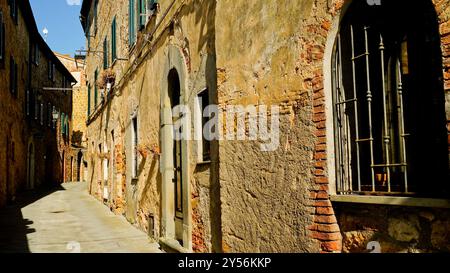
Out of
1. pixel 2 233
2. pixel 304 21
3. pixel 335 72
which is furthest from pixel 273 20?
pixel 2 233

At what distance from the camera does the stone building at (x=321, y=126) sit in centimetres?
263

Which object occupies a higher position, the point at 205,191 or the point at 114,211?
the point at 205,191

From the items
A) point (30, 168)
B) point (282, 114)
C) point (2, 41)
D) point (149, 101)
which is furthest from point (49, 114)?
point (282, 114)

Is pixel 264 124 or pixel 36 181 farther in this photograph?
pixel 36 181

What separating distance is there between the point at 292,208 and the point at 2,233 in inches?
300

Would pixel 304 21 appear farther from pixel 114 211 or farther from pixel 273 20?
pixel 114 211

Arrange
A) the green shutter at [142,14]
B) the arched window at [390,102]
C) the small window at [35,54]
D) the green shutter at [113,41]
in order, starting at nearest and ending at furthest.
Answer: the arched window at [390,102] → the green shutter at [142,14] → the green shutter at [113,41] → the small window at [35,54]

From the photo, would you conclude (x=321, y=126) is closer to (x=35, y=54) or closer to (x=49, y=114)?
(x=35, y=54)

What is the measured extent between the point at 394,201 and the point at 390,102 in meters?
0.67

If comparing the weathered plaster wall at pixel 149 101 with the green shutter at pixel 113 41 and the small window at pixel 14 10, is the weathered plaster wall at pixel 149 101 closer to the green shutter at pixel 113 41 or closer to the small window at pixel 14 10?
the green shutter at pixel 113 41

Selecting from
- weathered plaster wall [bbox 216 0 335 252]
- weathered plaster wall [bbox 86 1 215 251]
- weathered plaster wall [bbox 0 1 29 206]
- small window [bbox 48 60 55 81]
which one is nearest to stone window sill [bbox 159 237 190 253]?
weathered plaster wall [bbox 86 1 215 251]

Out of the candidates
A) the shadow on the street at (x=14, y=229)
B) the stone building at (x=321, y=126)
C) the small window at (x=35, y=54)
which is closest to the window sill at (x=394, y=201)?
the stone building at (x=321, y=126)

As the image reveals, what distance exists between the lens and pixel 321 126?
3229mm

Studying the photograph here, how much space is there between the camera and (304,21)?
3.40 metres
